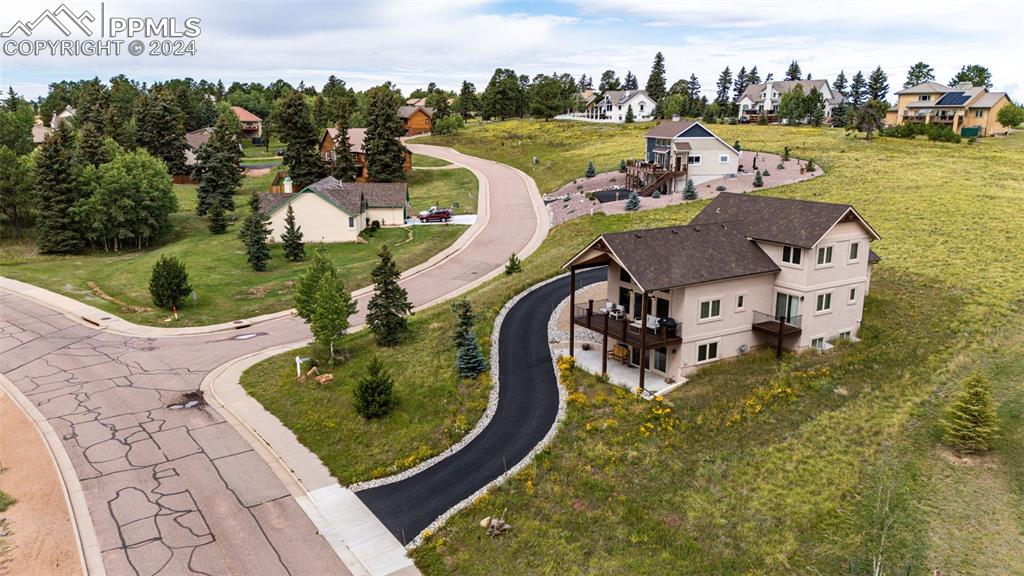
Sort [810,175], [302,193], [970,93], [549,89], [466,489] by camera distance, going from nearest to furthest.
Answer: [466,489] < [302,193] < [810,175] < [970,93] < [549,89]

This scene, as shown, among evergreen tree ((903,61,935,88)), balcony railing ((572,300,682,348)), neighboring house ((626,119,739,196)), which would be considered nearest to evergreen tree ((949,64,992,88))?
evergreen tree ((903,61,935,88))

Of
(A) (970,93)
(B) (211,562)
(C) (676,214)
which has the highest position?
(A) (970,93)

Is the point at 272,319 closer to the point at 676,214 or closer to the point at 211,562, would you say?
the point at 211,562

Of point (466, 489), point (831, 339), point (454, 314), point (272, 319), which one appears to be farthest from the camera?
point (272, 319)

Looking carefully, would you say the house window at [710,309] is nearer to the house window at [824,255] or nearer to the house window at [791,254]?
the house window at [791,254]

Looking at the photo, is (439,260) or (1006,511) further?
(439,260)

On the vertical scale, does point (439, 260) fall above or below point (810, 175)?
below

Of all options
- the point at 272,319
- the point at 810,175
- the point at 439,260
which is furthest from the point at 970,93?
the point at 272,319
